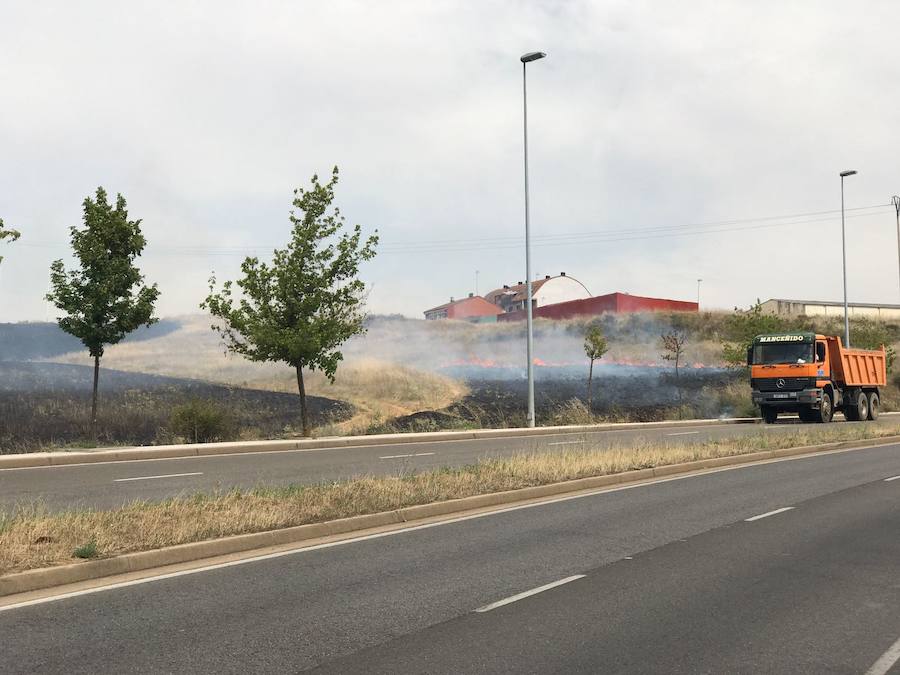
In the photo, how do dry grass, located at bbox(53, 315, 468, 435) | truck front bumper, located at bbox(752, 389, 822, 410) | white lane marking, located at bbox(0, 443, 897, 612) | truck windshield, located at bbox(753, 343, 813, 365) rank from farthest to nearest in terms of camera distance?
dry grass, located at bbox(53, 315, 468, 435)
truck windshield, located at bbox(753, 343, 813, 365)
truck front bumper, located at bbox(752, 389, 822, 410)
white lane marking, located at bbox(0, 443, 897, 612)

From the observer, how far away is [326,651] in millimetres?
5367

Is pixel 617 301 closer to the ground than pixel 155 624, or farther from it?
farther from it

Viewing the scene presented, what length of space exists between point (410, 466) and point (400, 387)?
29124 millimetres

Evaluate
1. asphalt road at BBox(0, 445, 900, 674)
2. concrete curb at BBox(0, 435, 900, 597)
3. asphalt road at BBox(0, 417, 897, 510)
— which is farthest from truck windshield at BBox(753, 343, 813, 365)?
asphalt road at BBox(0, 445, 900, 674)

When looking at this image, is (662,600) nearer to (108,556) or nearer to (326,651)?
(326,651)

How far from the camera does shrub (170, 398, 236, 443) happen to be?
23.8m

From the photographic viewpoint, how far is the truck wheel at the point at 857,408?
36.2 metres

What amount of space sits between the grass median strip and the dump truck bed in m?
22.0

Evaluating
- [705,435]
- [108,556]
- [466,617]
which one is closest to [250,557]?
[108,556]

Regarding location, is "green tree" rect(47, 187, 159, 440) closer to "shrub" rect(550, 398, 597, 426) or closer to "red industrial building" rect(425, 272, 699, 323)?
"shrub" rect(550, 398, 597, 426)

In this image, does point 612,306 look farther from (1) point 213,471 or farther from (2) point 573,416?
(1) point 213,471

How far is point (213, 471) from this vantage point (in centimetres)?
1567

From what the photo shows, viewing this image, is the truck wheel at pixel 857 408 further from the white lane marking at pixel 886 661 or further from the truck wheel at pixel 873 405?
the white lane marking at pixel 886 661

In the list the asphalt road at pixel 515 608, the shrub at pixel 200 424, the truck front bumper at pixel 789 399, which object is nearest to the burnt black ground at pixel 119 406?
the shrub at pixel 200 424
